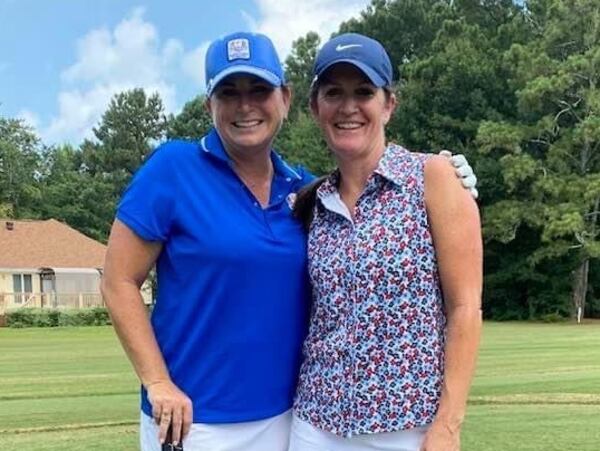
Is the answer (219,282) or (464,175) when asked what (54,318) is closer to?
(219,282)

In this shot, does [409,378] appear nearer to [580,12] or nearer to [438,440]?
[438,440]

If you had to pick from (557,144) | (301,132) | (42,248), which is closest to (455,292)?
(557,144)

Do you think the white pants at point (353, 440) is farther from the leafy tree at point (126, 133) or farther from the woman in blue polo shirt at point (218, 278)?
the leafy tree at point (126, 133)

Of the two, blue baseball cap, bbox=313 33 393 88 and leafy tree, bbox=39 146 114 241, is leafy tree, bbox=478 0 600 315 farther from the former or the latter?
blue baseball cap, bbox=313 33 393 88

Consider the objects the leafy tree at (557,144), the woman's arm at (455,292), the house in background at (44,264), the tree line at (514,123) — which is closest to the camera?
the woman's arm at (455,292)

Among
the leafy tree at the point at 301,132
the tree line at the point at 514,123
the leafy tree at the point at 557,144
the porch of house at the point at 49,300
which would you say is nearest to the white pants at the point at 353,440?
the tree line at the point at 514,123

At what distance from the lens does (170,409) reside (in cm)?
245

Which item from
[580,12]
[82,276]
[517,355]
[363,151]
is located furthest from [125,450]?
[82,276]

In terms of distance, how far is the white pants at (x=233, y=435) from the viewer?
2.54 metres

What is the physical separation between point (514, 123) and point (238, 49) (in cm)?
3551

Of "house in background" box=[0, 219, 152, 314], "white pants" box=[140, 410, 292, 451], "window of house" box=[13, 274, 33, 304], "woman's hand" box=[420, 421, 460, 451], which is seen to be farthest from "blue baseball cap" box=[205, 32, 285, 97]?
"window of house" box=[13, 274, 33, 304]

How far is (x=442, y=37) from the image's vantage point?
41.4m

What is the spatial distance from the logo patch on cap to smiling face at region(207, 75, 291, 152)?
0.08 m

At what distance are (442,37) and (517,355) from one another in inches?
1149
